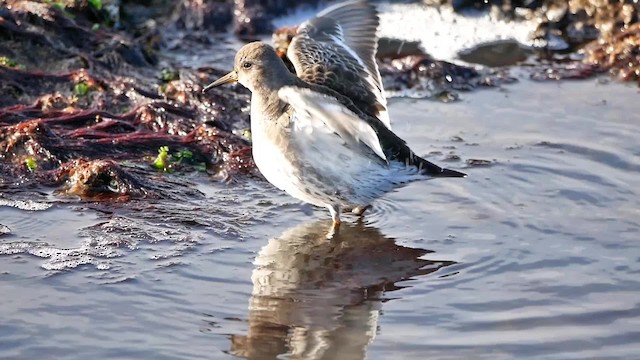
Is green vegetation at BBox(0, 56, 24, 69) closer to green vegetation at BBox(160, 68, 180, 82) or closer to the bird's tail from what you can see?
green vegetation at BBox(160, 68, 180, 82)

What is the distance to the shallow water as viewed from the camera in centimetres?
486

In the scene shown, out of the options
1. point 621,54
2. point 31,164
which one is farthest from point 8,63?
point 621,54

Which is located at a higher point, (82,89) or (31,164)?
(82,89)

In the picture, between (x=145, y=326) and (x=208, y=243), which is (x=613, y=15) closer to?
(x=208, y=243)

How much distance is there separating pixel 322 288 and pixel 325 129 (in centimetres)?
87

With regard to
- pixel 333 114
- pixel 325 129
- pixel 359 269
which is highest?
pixel 333 114

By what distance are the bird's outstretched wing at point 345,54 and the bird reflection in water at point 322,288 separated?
2.89ft

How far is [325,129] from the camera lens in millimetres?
5758

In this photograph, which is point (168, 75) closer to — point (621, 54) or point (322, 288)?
point (322, 288)

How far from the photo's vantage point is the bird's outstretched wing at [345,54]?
22.4ft

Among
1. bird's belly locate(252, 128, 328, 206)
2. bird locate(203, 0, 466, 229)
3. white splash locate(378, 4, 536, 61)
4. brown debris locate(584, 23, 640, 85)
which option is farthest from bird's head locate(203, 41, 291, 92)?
brown debris locate(584, 23, 640, 85)

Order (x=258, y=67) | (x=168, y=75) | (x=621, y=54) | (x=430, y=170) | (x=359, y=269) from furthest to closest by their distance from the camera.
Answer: (x=621, y=54), (x=168, y=75), (x=258, y=67), (x=430, y=170), (x=359, y=269)

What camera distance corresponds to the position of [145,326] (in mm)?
4953

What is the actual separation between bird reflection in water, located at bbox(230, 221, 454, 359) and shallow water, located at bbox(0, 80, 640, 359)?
12mm
